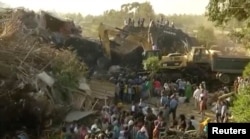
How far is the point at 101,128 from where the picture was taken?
16.1m

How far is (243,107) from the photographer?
12906 millimetres

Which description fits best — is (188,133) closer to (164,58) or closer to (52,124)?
(52,124)

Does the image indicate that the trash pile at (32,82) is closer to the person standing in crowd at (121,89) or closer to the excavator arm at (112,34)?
the person standing in crowd at (121,89)

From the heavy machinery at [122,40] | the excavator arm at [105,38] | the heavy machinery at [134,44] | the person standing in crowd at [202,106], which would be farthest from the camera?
the heavy machinery at [122,40]

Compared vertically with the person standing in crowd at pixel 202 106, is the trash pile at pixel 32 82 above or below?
above

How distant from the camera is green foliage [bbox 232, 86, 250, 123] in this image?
1262cm

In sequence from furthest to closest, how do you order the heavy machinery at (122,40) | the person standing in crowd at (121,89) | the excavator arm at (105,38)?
1. the heavy machinery at (122,40)
2. the excavator arm at (105,38)
3. the person standing in crowd at (121,89)

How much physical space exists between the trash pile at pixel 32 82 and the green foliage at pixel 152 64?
4.47m

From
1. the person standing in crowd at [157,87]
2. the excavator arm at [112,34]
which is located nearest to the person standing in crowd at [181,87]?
the person standing in crowd at [157,87]

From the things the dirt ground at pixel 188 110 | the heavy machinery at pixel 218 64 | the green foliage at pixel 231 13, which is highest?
the green foliage at pixel 231 13

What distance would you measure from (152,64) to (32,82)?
808 centimetres

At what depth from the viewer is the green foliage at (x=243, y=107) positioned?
1262 cm

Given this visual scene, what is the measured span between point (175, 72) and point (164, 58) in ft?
2.93

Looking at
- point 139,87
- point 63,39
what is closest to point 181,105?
point 139,87
